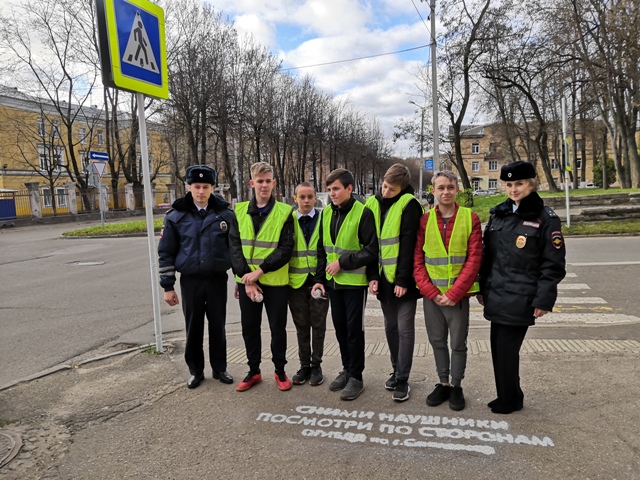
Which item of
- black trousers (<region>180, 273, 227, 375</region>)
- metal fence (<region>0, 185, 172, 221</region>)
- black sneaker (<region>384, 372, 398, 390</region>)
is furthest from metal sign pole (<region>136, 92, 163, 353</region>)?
metal fence (<region>0, 185, 172, 221</region>)

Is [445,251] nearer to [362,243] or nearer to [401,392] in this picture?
[362,243]

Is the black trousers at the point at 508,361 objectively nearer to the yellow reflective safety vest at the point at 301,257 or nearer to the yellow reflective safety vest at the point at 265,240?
the yellow reflective safety vest at the point at 301,257

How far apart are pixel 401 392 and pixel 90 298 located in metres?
7.12

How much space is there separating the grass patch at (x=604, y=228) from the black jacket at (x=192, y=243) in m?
13.1

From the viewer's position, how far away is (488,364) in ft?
14.7

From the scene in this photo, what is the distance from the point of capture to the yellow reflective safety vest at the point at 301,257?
4.18 m

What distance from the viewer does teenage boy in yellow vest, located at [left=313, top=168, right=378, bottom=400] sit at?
3895 millimetres

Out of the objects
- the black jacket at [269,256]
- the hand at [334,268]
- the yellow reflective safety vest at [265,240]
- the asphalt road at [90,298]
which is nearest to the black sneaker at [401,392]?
the hand at [334,268]

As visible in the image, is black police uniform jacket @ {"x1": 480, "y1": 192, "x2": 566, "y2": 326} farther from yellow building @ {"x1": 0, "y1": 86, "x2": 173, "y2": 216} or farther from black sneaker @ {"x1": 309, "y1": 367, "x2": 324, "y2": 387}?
Answer: yellow building @ {"x1": 0, "y1": 86, "x2": 173, "y2": 216}

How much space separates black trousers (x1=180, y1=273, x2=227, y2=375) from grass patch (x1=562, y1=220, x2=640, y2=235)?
43.0 ft

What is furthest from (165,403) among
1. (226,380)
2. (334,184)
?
(334,184)

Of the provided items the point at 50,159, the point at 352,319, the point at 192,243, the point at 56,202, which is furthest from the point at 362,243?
the point at 50,159

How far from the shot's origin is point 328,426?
3.44 m

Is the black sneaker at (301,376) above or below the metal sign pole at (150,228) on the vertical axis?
below
